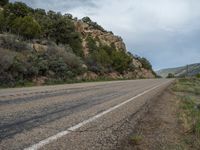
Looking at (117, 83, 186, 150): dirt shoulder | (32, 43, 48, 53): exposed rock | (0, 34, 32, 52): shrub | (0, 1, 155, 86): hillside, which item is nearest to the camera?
(117, 83, 186, 150): dirt shoulder

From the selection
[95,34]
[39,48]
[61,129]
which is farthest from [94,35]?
[61,129]

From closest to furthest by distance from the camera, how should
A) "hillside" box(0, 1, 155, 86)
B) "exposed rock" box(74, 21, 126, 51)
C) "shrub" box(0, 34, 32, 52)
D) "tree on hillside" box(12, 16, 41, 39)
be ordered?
1. "hillside" box(0, 1, 155, 86)
2. "shrub" box(0, 34, 32, 52)
3. "tree on hillside" box(12, 16, 41, 39)
4. "exposed rock" box(74, 21, 126, 51)

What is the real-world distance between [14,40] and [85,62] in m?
19.7

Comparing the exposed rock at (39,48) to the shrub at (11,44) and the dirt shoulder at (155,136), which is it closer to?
the shrub at (11,44)

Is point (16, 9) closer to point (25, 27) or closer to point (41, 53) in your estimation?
point (25, 27)

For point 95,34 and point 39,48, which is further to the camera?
point 95,34

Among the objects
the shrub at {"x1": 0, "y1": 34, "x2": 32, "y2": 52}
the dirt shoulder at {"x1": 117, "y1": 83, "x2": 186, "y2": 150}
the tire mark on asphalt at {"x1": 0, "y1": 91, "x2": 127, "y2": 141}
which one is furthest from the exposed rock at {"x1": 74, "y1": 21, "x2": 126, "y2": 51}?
the dirt shoulder at {"x1": 117, "y1": 83, "x2": 186, "y2": 150}

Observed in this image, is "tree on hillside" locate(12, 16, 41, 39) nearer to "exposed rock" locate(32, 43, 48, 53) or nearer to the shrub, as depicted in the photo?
"exposed rock" locate(32, 43, 48, 53)

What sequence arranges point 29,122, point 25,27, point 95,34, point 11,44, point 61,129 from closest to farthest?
point 61,129 → point 29,122 → point 11,44 → point 25,27 → point 95,34

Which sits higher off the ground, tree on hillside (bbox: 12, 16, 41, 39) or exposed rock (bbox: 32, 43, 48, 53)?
tree on hillside (bbox: 12, 16, 41, 39)

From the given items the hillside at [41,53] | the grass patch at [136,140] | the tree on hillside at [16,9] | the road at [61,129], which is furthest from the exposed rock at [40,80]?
the grass patch at [136,140]


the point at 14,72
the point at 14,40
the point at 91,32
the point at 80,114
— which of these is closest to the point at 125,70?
the point at 91,32

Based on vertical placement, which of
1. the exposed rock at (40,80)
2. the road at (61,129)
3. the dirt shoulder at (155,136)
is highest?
the exposed rock at (40,80)

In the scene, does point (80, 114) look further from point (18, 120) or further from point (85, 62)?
point (85, 62)
